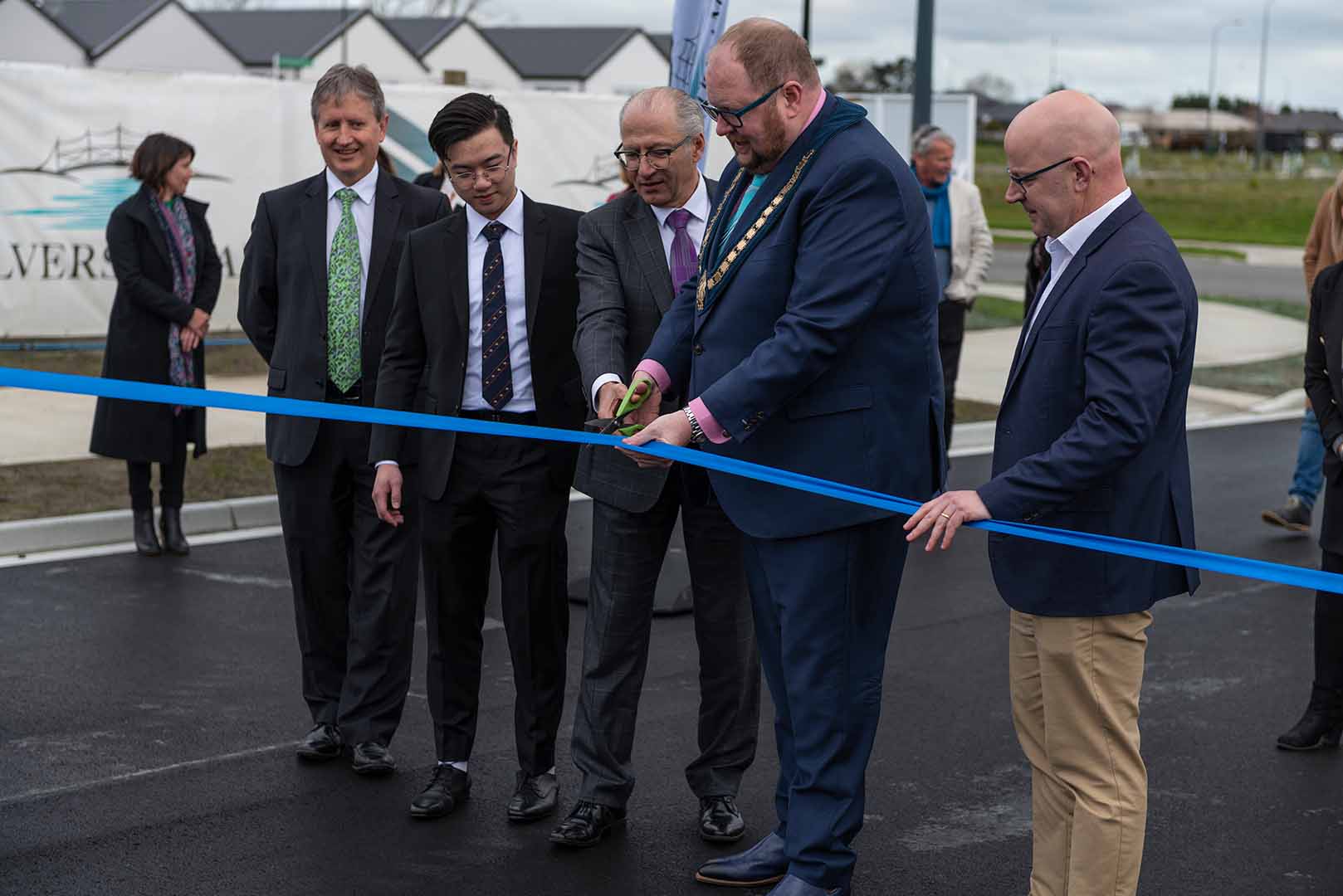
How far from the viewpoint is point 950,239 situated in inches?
405

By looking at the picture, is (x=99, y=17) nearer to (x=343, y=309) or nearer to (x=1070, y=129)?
(x=343, y=309)

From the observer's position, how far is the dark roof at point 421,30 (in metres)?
61.7

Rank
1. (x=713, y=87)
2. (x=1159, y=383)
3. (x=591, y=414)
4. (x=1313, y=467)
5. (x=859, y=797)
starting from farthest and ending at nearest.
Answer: (x=1313, y=467)
(x=591, y=414)
(x=859, y=797)
(x=713, y=87)
(x=1159, y=383)

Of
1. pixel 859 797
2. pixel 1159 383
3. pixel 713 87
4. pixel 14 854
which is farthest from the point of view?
pixel 14 854

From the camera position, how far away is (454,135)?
475 cm

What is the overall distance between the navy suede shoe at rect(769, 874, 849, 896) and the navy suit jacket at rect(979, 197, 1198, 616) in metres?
0.93

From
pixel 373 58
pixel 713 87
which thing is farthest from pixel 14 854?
pixel 373 58

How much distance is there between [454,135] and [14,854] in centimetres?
235

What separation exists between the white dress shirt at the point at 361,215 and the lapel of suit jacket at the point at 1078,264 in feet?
8.04

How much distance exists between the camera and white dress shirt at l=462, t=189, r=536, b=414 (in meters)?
4.93

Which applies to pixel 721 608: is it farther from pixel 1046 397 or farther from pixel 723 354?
pixel 1046 397

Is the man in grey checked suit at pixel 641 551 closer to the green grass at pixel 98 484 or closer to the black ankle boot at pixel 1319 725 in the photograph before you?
the black ankle boot at pixel 1319 725

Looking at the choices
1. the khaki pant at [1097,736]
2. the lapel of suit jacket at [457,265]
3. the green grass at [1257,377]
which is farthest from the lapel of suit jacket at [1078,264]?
the green grass at [1257,377]

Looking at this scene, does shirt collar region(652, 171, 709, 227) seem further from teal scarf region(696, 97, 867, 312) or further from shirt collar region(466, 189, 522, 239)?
teal scarf region(696, 97, 867, 312)
